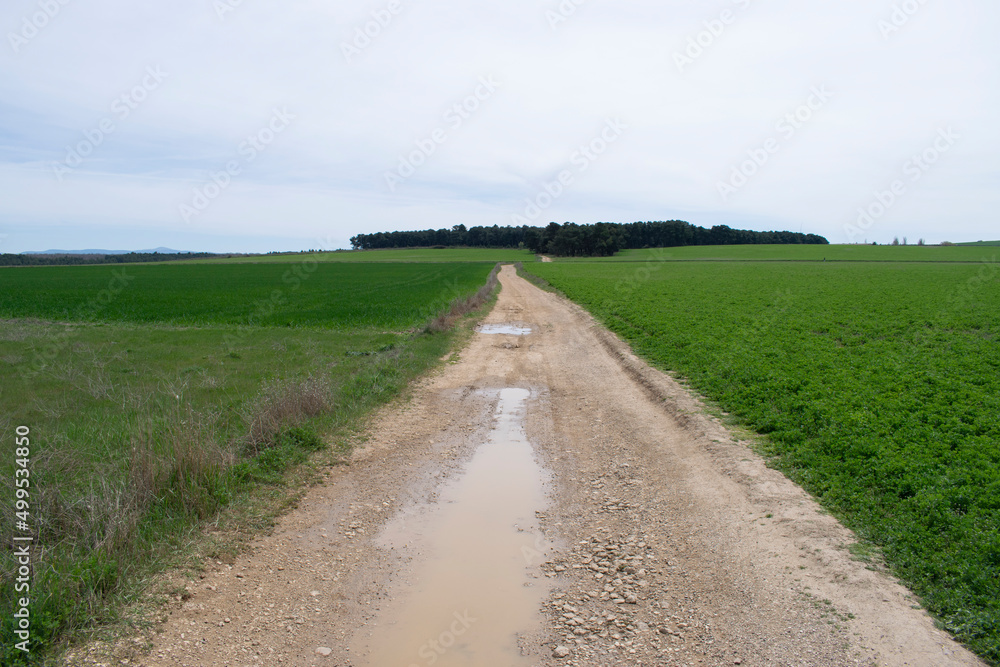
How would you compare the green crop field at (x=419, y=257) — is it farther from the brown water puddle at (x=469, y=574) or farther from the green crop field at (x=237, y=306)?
the brown water puddle at (x=469, y=574)

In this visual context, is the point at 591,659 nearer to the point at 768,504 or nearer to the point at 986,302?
the point at 768,504

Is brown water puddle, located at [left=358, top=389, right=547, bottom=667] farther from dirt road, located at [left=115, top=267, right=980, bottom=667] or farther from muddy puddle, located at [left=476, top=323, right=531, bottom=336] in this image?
muddy puddle, located at [left=476, top=323, right=531, bottom=336]

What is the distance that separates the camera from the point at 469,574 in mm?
5309

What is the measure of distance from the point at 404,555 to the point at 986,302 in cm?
3100

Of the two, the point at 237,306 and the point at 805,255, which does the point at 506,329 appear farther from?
the point at 805,255

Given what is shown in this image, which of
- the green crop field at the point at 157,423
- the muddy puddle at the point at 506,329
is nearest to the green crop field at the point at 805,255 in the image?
the muddy puddle at the point at 506,329

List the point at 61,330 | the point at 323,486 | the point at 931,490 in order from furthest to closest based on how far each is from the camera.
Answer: the point at 61,330
the point at 323,486
the point at 931,490

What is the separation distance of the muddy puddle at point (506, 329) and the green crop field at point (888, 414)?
3.51 meters

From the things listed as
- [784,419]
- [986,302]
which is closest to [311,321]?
[784,419]

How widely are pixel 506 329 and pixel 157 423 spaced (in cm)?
1572

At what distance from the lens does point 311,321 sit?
78.2 ft

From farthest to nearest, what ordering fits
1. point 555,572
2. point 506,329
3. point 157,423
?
point 506,329 < point 157,423 < point 555,572

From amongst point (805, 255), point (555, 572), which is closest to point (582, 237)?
point (805, 255)

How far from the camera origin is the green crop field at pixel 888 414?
499 cm
